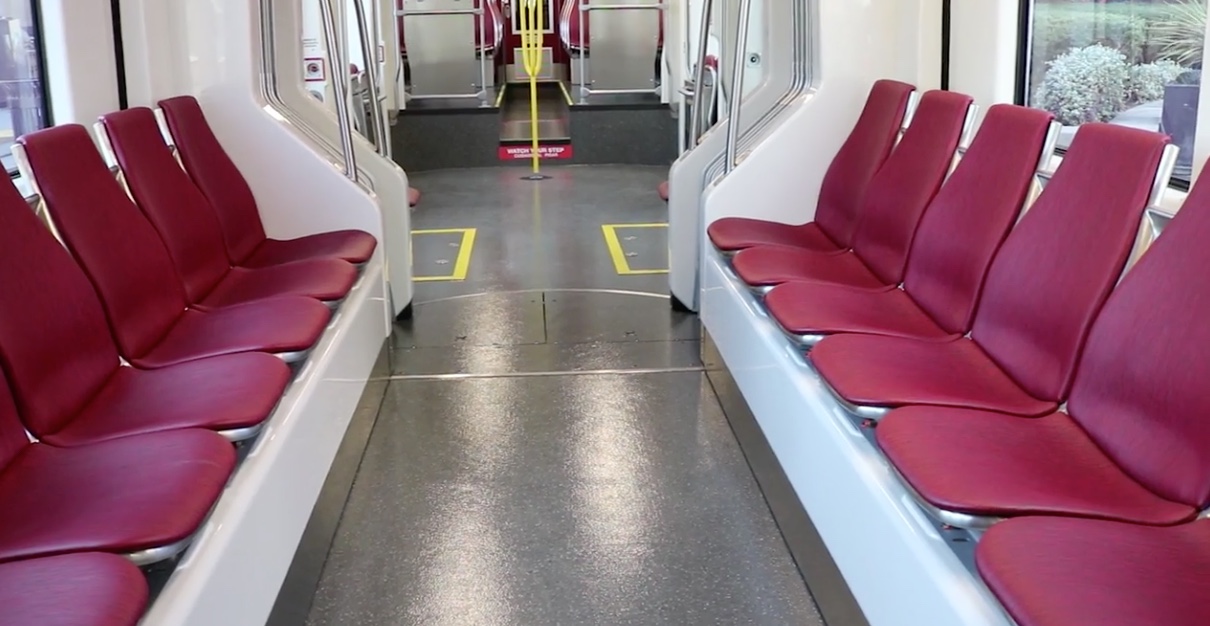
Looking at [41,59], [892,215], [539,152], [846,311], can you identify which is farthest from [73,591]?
[539,152]

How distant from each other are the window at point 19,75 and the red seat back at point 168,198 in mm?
268

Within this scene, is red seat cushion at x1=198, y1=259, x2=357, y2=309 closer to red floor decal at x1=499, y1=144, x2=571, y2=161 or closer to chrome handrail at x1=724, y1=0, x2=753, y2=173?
chrome handrail at x1=724, y1=0, x2=753, y2=173

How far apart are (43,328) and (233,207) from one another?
1714 mm

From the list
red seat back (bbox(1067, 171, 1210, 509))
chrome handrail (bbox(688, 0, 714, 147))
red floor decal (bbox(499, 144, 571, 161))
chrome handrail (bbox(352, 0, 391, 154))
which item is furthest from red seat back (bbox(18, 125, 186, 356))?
red floor decal (bbox(499, 144, 571, 161))

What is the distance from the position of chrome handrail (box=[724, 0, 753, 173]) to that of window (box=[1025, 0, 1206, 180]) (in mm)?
950

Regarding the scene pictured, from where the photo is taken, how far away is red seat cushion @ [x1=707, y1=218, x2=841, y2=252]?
4.02m

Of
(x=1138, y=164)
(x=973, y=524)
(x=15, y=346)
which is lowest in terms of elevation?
(x=973, y=524)

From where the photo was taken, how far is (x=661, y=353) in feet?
15.0

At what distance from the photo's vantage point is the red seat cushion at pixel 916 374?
238cm

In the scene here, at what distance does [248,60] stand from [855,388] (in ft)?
9.01

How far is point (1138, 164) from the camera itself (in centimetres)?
232

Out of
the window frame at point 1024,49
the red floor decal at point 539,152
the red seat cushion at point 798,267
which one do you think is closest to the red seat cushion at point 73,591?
the red seat cushion at point 798,267

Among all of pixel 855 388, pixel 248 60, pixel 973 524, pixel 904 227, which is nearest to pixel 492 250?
pixel 248 60

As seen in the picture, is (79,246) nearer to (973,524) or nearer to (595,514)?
(595,514)
